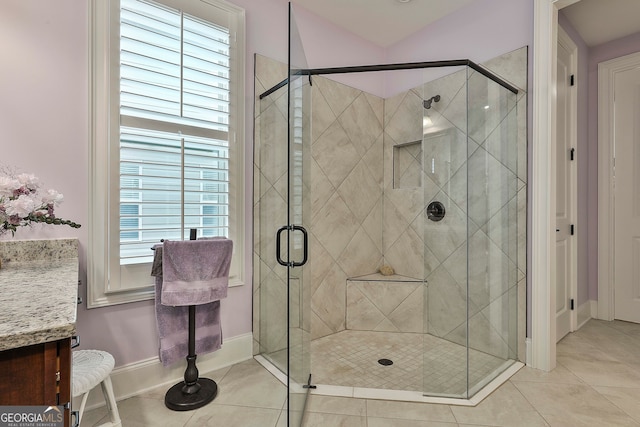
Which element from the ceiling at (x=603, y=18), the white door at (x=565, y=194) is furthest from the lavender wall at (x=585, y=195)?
the white door at (x=565, y=194)

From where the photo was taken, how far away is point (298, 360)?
64.4 inches

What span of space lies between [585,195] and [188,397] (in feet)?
12.5

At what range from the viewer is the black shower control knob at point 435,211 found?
2135 millimetres

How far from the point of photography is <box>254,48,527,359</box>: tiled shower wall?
210cm

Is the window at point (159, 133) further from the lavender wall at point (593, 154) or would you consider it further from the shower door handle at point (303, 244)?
the lavender wall at point (593, 154)

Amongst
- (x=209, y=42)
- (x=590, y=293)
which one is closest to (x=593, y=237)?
(x=590, y=293)

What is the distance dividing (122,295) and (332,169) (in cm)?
186

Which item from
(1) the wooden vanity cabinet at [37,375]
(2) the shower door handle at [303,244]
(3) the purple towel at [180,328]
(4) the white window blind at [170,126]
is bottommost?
(3) the purple towel at [180,328]

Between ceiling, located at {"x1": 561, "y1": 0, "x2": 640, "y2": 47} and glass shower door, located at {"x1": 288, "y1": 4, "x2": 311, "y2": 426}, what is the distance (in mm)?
2517

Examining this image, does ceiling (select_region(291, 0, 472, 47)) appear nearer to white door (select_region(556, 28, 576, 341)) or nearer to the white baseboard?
white door (select_region(556, 28, 576, 341))

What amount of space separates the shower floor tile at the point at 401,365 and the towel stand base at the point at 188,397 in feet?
2.05

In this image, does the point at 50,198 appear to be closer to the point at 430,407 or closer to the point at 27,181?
the point at 27,181

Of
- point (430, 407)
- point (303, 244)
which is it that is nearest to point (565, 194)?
point (430, 407)

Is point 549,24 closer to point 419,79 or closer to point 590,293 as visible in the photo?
point 419,79
